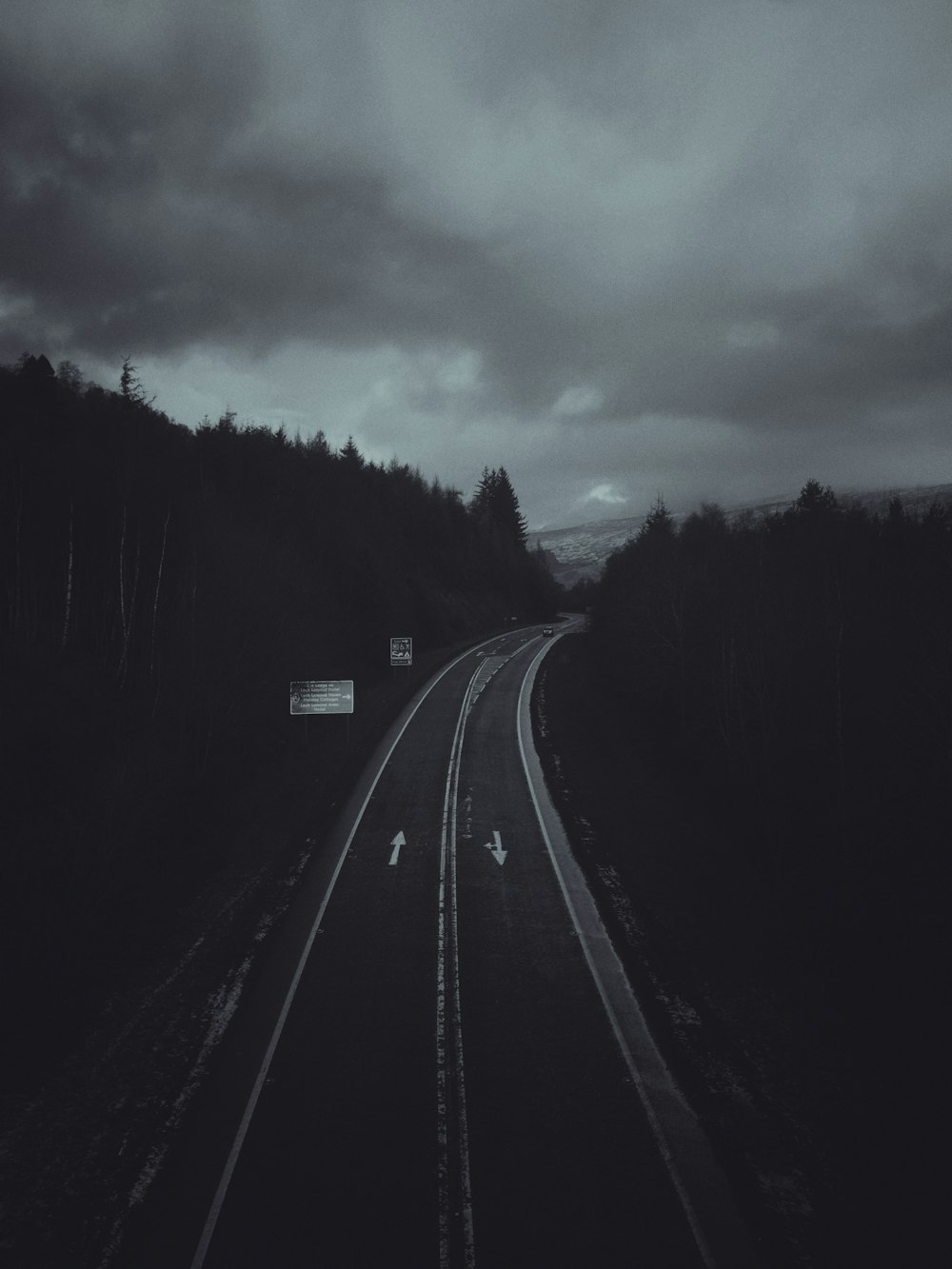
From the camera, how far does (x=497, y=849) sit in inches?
663

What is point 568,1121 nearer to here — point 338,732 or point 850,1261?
point 850,1261

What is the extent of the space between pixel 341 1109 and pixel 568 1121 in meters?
2.88

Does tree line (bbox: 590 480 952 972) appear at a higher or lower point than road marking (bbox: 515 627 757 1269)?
higher

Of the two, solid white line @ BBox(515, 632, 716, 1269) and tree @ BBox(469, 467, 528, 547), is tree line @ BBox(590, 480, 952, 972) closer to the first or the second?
solid white line @ BBox(515, 632, 716, 1269)

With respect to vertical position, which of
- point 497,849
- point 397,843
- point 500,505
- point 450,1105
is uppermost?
point 500,505

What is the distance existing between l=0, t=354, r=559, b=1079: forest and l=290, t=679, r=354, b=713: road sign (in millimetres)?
1574

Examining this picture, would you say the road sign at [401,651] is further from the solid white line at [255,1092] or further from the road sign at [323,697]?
the solid white line at [255,1092]

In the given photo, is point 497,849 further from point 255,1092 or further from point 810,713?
point 810,713

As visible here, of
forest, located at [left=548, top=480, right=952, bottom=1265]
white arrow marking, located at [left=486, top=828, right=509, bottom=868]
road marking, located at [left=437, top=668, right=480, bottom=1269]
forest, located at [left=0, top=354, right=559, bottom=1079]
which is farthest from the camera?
white arrow marking, located at [left=486, top=828, right=509, bottom=868]

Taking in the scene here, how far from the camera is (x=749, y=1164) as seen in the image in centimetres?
704

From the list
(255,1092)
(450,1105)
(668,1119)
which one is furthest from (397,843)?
(668,1119)

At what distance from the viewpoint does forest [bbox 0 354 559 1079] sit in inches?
479

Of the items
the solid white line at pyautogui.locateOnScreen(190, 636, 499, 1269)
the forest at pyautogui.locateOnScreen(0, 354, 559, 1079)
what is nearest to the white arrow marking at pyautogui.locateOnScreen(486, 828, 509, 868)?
the solid white line at pyautogui.locateOnScreen(190, 636, 499, 1269)

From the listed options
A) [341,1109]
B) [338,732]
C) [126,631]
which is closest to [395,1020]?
[341,1109]
